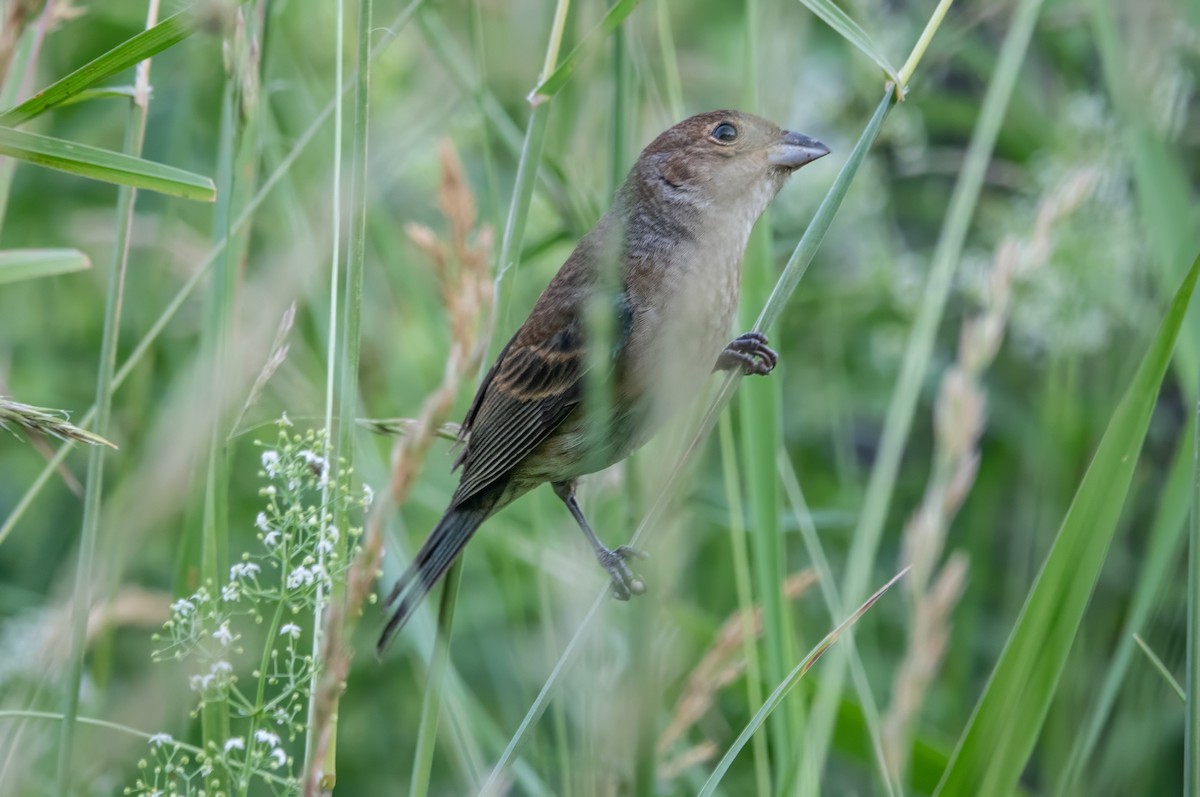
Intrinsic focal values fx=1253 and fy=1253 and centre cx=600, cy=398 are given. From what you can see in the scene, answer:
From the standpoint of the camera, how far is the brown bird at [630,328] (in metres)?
2.58

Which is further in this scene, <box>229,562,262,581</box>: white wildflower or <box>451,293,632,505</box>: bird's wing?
<box>451,293,632,505</box>: bird's wing

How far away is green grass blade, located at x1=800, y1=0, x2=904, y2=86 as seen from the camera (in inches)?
75.2

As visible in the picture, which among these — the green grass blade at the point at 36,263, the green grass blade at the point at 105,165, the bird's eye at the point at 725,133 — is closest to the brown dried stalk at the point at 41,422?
the green grass blade at the point at 105,165

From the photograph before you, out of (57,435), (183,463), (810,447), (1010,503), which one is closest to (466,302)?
(183,463)

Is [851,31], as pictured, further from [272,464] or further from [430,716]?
[430,716]

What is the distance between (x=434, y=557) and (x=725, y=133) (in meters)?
1.20

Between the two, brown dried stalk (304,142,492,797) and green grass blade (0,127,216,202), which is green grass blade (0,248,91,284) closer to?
green grass blade (0,127,216,202)

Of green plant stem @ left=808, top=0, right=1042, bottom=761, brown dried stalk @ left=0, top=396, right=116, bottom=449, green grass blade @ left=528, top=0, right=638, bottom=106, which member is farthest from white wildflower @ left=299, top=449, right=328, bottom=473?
green plant stem @ left=808, top=0, right=1042, bottom=761

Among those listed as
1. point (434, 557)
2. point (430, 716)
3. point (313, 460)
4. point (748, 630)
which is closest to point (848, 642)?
point (748, 630)

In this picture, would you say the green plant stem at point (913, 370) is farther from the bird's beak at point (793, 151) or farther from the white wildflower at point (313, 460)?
the white wildflower at point (313, 460)

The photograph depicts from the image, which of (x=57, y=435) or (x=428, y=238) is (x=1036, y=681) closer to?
(x=428, y=238)

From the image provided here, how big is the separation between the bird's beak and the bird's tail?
972 mm

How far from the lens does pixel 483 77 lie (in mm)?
2559

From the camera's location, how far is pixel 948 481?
8.97ft
